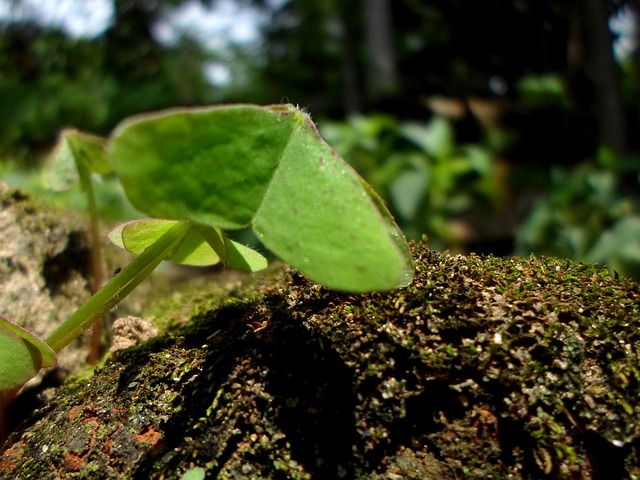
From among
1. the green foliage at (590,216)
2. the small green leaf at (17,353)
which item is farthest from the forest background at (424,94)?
the small green leaf at (17,353)

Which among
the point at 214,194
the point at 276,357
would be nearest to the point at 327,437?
the point at 276,357

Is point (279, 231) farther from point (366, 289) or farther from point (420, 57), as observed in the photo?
point (420, 57)

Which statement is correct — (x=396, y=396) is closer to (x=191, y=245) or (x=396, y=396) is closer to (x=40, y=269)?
(x=191, y=245)

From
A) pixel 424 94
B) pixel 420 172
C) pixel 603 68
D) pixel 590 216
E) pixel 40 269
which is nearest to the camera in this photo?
pixel 40 269

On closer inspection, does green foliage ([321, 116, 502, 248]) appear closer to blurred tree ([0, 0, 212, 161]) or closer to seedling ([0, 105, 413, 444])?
seedling ([0, 105, 413, 444])

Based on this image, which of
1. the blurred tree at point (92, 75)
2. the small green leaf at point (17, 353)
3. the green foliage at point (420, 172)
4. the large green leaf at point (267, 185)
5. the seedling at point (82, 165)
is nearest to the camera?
the large green leaf at point (267, 185)

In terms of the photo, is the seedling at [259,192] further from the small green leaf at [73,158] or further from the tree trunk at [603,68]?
the tree trunk at [603,68]

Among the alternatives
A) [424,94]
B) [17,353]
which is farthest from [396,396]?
[424,94]
